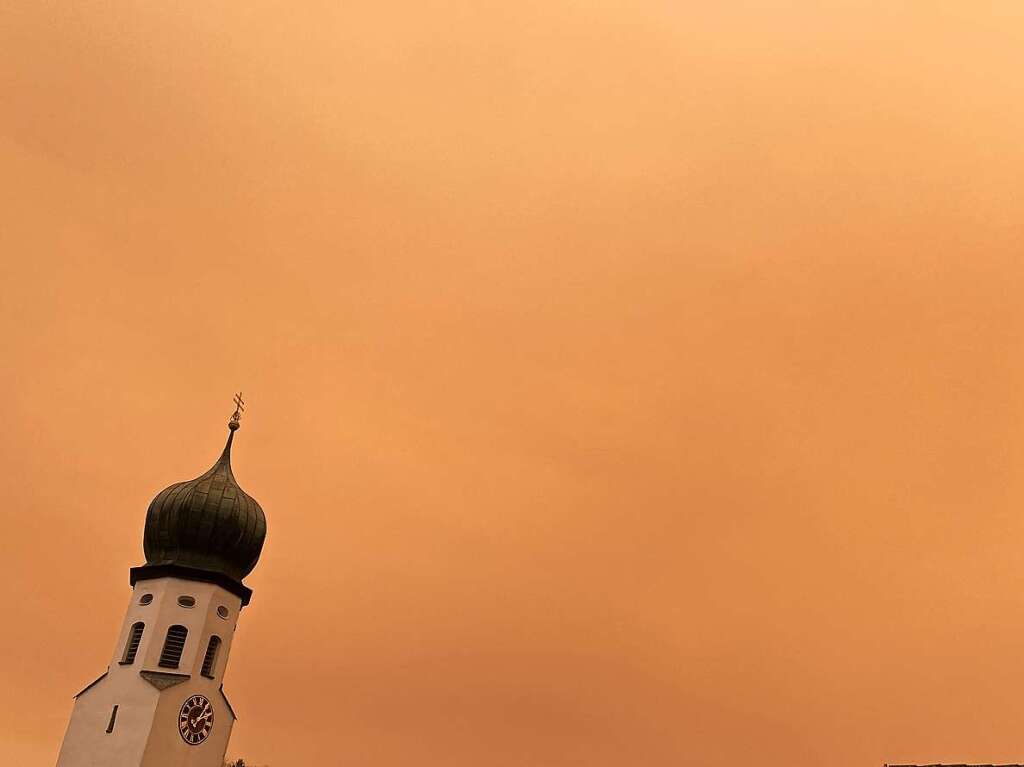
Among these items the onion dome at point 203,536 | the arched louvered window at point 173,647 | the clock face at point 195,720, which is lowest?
the clock face at point 195,720

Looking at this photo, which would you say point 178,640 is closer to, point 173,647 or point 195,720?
point 173,647

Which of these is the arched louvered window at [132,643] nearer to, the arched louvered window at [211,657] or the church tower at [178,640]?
the church tower at [178,640]

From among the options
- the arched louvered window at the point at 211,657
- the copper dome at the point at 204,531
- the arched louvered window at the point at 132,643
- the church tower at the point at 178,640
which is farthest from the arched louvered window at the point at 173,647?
the copper dome at the point at 204,531

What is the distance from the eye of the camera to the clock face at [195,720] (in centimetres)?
4556

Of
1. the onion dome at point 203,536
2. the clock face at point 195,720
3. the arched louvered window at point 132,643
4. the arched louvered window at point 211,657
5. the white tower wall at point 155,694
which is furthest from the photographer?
the onion dome at point 203,536

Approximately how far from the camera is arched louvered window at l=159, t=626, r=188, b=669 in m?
46.4

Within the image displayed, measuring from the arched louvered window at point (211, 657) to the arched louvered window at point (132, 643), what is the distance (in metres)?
2.96

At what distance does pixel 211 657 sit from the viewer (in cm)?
4819

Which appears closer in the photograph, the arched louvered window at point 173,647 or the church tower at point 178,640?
the church tower at point 178,640

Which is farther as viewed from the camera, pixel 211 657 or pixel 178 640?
pixel 211 657

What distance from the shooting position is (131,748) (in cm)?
4425

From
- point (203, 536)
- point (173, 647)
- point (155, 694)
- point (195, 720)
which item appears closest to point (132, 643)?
point (173, 647)

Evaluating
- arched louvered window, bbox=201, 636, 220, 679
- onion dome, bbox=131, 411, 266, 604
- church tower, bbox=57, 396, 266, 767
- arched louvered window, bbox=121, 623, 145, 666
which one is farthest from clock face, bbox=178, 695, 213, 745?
onion dome, bbox=131, 411, 266, 604

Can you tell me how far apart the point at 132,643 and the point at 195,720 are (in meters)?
4.59
